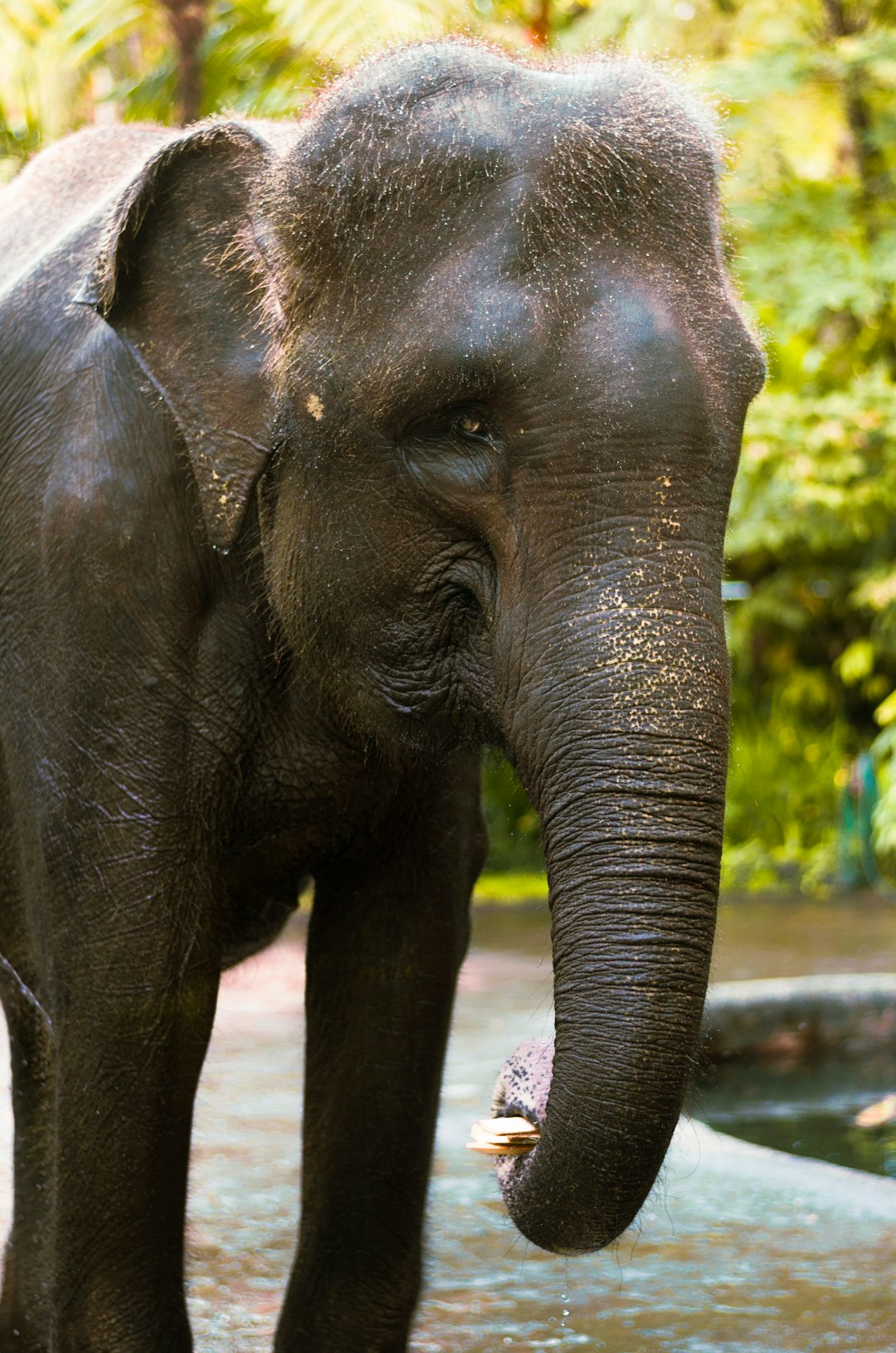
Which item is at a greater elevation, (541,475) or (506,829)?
(541,475)

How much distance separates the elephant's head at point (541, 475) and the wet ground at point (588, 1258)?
0.52 meters

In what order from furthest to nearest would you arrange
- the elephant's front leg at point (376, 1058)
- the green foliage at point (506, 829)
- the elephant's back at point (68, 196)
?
1. the green foliage at point (506, 829)
2. the elephant's front leg at point (376, 1058)
3. the elephant's back at point (68, 196)

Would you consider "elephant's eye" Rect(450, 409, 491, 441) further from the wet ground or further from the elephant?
the wet ground

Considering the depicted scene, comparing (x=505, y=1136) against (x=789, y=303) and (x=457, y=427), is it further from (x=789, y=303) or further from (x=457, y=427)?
(x=789, y=303)

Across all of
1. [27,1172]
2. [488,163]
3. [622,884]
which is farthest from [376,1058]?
[488,163]

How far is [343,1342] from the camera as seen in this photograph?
380cm

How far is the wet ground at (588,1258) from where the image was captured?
4258 millimetres

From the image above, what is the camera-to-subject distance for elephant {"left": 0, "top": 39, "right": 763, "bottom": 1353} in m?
2.56

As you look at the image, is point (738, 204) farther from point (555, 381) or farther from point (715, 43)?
point (555, 381)

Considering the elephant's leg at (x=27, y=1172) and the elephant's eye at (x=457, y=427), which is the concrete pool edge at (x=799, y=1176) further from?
the elephant's eye at (x=457, y=427)

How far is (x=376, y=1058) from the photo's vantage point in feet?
12.4

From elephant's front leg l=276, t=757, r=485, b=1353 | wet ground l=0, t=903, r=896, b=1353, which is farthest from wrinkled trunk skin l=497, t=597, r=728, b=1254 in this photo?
elephant's front leg l=276, t=757, r=485, b=1353

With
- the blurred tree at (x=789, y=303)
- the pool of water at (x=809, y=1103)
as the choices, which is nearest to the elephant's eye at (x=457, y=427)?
the pool of water at (x=809, y=1103)

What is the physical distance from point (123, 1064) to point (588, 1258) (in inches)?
80.5
